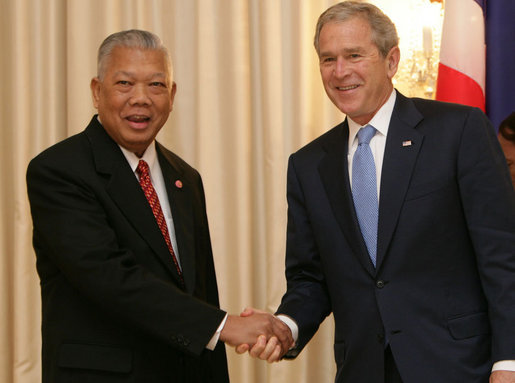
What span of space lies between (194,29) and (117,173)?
2.10 meters

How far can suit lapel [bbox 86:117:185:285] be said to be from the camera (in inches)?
103

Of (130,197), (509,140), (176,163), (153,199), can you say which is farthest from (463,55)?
(130,197)

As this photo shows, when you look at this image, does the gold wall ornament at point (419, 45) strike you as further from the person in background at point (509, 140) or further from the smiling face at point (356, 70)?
the smiling face at point (356, 70)

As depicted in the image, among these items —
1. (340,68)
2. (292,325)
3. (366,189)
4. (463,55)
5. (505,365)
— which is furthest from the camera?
(463,55)

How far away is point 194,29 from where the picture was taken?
4539mm

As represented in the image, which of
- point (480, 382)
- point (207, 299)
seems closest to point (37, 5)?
point (207, 299)

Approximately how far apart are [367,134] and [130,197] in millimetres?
905

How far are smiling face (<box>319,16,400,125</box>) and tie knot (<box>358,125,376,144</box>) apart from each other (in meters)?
0.06

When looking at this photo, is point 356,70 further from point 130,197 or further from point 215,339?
point 215,339

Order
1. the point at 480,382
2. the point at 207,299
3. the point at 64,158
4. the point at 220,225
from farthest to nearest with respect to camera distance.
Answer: the point at 220,225 < the point at 207,299 < the point at 64,158 < the point at 480,382

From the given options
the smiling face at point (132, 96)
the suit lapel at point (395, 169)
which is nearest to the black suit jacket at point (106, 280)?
the smiling face at point (132, 96)

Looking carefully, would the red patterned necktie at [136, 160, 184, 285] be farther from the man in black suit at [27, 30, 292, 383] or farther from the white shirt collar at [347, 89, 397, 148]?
the white shirt collar at [347, 89, 397, 148]

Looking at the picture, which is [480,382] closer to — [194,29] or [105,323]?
[105,323]

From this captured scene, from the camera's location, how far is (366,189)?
2629 millimetres
